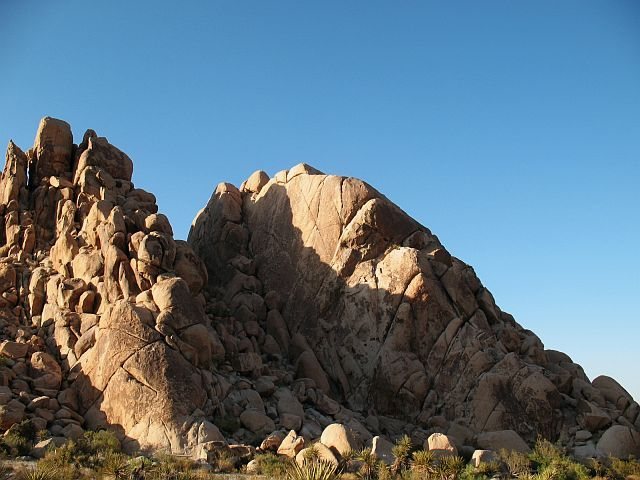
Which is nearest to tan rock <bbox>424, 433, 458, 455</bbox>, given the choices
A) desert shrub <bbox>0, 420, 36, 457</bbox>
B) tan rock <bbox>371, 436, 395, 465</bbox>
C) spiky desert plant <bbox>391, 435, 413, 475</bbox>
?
spiky desert plant <bbox>391, 435, 413, 475</bbox>

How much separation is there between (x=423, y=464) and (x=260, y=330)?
607 inches

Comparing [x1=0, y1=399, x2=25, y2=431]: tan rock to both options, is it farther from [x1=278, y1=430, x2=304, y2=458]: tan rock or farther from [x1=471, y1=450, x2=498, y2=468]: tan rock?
[x1=471, y1=450, x2=498, y2=468]: tan rock

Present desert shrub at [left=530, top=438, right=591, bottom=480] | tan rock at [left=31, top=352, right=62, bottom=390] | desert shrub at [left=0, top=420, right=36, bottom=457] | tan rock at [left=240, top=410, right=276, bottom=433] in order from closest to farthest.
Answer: desert shrub at [left=0, top=420, right=36, bottom=457], desert shrub at [left=530, top=438, right=591, bottom=480], tan rock at [left=31, top=352, right=62, bottom=390], tan rock at [left=240, top=410, right=276, bottom=433]

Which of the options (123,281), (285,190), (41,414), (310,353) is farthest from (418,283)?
(41,414)

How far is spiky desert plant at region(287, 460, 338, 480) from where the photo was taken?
82.1ft

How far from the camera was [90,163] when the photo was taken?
144ft

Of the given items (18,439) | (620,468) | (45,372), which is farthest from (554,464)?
(45,372)

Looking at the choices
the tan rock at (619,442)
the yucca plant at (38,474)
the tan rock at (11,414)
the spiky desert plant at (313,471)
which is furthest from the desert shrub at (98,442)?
the tan rock at (619,442)

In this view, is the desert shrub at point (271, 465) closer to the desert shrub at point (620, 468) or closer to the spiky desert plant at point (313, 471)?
the spiky desert plant at point (313, 471)

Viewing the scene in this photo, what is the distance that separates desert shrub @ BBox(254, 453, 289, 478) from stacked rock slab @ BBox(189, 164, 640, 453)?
25.5ft

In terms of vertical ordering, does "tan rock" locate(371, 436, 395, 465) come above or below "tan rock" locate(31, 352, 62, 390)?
below

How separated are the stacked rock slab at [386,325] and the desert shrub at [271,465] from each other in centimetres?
776

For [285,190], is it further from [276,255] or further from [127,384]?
[127,384]

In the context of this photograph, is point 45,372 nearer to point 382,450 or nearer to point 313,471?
point 313,471
